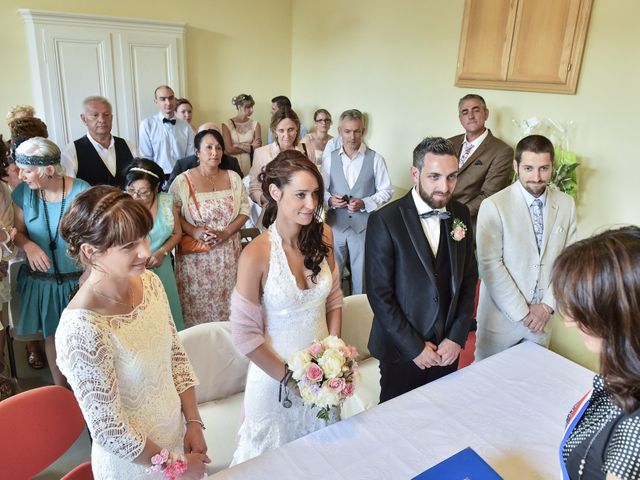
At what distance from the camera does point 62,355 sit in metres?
1.21

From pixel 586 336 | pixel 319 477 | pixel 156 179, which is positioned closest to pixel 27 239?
pixel 156 179

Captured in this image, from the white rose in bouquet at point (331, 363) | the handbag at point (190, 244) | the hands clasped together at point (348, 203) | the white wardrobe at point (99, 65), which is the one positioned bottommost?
the handbag at point (190, 244)

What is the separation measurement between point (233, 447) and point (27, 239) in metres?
1.59

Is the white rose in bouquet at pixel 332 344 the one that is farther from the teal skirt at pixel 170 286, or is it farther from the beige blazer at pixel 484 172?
the beige blazer at pixel 484 172

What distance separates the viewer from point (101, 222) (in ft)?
4.13

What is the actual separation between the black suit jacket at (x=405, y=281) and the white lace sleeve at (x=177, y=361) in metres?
0.81

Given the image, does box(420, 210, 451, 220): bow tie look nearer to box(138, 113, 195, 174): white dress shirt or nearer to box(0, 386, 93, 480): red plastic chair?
box(0, 386, 93, 480): red plastic chair

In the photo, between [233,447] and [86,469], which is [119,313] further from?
[233,447]

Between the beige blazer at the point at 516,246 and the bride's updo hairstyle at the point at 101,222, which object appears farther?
the beige blazer at the point at 516,246

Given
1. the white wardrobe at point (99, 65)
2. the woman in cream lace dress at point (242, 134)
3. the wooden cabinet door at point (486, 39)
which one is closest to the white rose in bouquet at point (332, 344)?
the wooden cabinet door at point (486, 39)

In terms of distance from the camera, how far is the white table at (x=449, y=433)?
4.36 feet

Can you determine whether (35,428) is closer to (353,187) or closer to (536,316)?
(536,316)

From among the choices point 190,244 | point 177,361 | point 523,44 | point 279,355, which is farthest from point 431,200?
point 523,44

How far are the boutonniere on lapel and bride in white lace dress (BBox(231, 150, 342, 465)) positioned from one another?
0.57 meters
